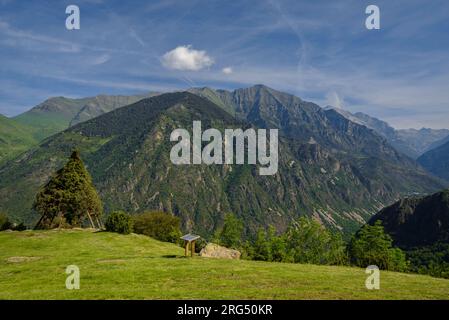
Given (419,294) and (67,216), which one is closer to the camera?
(419,294)

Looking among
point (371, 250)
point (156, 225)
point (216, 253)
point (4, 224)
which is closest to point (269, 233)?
point (371, 250)

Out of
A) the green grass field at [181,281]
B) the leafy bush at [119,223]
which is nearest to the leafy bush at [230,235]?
the leafy bush at [119,223]

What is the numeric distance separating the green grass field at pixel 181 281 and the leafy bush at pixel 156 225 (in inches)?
2554

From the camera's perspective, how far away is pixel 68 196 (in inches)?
3113

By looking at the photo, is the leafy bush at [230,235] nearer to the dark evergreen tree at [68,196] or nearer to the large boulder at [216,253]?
the dark evergreen tree at [68,196]

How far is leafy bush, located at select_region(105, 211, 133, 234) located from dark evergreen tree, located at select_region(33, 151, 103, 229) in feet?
48.5

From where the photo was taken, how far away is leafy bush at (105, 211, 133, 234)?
6825 centimetres
